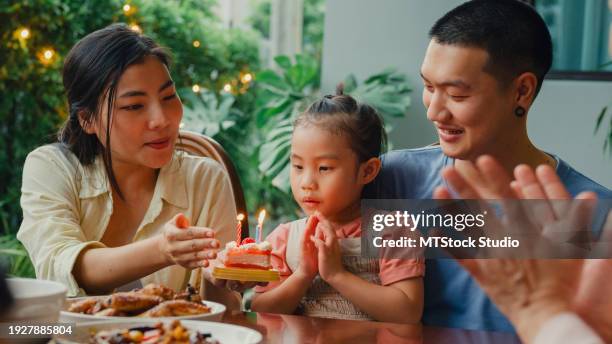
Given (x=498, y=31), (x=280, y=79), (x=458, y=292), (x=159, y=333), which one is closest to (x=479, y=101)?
(x=498, y=31)

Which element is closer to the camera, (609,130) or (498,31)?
(498,31)

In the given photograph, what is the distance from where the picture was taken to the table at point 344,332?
1229mm

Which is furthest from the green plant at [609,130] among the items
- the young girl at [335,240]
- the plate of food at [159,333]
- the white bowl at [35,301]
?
the white bowl at [35,301]

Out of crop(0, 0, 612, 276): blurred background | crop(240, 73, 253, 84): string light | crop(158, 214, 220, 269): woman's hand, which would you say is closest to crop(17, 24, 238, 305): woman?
crop(158, 214, 220, 269): woman's hand

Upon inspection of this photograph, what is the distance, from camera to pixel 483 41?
1694 millimetres

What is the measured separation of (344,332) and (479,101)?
62cm

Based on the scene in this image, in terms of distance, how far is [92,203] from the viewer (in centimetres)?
179

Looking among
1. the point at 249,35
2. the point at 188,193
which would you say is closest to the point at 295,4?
the point at 249,35

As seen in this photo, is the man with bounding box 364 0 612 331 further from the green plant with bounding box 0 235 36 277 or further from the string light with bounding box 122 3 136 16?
the string light with bounding box 122 3 136 16

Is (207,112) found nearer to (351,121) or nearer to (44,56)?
(44,56)

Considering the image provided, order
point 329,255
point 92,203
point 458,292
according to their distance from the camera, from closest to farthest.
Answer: point 329,255 → point 458,292 → point 92,203

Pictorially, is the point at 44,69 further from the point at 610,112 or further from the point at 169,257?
the point at 169,257

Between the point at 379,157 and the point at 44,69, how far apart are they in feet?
9.46

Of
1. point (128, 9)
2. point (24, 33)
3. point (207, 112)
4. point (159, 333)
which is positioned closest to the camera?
point (159, 333)
